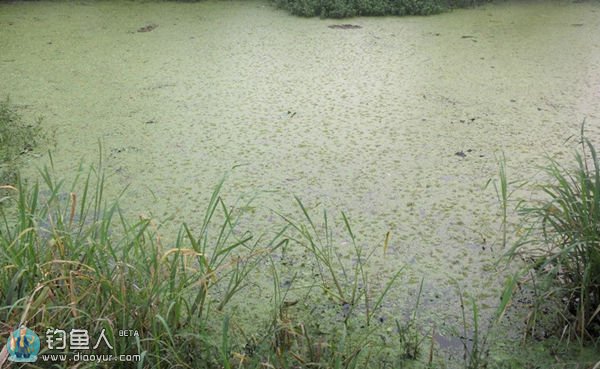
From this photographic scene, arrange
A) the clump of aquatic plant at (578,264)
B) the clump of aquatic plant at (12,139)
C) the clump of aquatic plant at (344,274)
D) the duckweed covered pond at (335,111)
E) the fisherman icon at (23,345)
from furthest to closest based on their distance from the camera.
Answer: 1. the clump of aquatic plant at (12,139)
2. the duckweed covered pond at (335,111)
3. the clump of aquatic plant at (344,274)
4. the clump of aquatic plant at (578,264)
5. the fisherman icon at (23,345)

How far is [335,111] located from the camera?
6.79ft

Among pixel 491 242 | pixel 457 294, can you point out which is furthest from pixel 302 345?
pixel 491 242

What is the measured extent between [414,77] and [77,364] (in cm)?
168

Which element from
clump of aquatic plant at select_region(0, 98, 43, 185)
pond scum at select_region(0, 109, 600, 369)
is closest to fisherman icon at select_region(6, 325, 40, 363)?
pond scum at select_region(0, 109, 600, 369)

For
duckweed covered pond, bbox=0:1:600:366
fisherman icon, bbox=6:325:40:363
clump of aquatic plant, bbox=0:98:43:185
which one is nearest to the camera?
fisherman icon, bbox=6:325:40:363

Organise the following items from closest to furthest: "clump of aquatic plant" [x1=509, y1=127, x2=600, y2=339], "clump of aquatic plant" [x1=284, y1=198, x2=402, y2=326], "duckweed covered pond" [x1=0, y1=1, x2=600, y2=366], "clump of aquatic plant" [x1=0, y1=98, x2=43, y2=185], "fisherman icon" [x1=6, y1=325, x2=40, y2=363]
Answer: "fisherman icon" [x1=6, y1=325, x2=40, y2=363], "clump of aquatic plant" [x1=509, y1=127, x2=600, y2=339], "clump of aquatic plant" [x1=284, y1=198, x2=402, y2=326], "duckweed covered pond" [x1=0, y1=1, x2=600, y2=366], "clump of aquatic plant" [x1=0, y1=98, x2=43, y2=185]

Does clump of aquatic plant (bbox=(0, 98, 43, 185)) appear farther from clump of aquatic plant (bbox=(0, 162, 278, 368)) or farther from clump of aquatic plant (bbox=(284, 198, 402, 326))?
clump of aquatic plant (bbox=(284, 198, 402, 326))

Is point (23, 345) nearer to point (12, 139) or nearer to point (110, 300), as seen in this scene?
point (110, 300)

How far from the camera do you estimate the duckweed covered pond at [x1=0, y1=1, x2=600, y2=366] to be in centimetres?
149

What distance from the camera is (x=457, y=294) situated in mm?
1241

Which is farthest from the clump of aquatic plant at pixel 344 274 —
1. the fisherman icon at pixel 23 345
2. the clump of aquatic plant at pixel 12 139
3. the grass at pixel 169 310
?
the clump of aquatic plant at pixel 12 139

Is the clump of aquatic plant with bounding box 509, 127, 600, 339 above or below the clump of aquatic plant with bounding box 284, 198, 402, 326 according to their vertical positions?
above

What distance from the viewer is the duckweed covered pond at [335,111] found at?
1.49m

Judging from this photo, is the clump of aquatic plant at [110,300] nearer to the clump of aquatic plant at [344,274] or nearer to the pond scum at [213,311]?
the pond scum at [213,311]
